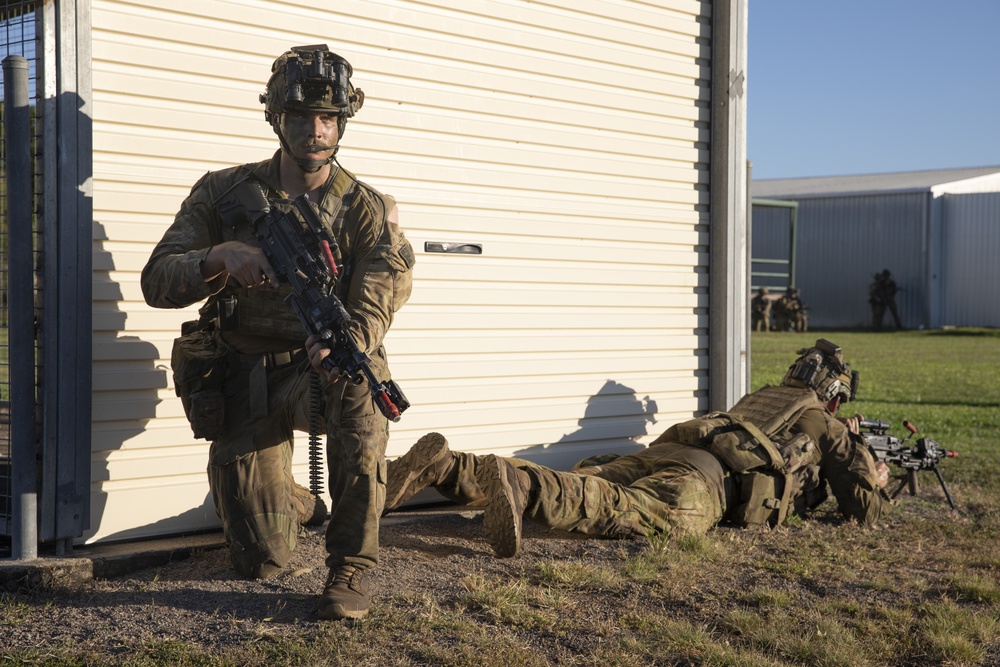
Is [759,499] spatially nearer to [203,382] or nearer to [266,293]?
[266,293]

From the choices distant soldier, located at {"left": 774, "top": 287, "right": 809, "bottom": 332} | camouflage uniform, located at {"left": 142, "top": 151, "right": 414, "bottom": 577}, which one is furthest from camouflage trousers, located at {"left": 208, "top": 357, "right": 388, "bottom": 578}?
distant soldier, located at {"left": 774, "top": 287, "right": 809, "bottom": 332}

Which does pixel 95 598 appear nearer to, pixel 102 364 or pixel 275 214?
pixel 102 364

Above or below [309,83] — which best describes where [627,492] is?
below

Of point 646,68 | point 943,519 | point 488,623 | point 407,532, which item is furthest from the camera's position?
point 646,68

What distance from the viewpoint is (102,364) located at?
4723 millimetres

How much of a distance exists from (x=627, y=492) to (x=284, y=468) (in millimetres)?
1684

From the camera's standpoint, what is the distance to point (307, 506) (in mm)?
5027

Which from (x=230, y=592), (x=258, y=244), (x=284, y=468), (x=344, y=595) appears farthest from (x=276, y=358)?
(x=344, y=595)

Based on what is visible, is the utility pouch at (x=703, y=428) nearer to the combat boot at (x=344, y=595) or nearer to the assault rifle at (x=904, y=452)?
the assault rifle at (x=904, y=452)

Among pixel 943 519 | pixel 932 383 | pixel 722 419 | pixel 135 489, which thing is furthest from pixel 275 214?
pixel 932 383

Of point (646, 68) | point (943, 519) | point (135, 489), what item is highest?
point (646, 68)

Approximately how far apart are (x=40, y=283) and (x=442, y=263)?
84.7 inches

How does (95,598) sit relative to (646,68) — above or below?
below

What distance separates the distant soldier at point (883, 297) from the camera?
36719 millimetres
